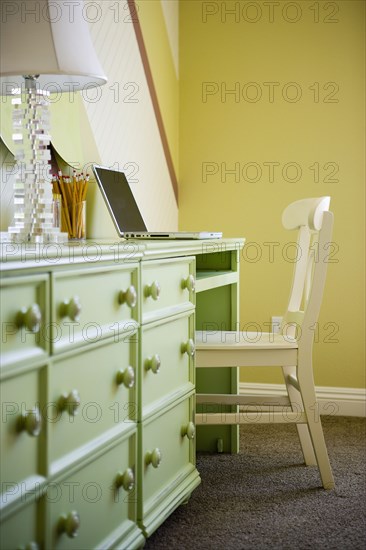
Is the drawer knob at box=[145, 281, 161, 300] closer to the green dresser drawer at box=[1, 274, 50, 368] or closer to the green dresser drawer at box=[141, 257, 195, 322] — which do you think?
the green dresser drawer at box=[141, 257, 195, 322]

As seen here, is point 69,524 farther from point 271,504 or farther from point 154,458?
point 271,504

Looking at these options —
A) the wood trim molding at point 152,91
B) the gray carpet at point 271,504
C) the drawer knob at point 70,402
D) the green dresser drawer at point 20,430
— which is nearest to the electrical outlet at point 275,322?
the gray carpet at point 271,504

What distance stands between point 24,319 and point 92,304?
10.4 inches

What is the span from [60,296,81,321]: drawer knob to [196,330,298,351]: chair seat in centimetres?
91

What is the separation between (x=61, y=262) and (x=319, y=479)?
4.58 ft

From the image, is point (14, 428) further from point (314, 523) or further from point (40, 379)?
point (314, 523)

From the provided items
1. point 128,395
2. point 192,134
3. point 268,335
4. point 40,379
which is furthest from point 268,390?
point 40,379

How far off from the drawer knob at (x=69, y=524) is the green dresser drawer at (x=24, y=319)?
323mm

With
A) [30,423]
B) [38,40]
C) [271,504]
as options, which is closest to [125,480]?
[30,423]

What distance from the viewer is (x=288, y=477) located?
2482 millimetres

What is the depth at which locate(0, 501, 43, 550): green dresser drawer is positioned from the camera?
1.27m

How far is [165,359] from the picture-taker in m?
1.96

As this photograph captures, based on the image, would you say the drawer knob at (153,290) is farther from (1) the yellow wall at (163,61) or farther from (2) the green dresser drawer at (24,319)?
(1) the yellow wall at (163,61)

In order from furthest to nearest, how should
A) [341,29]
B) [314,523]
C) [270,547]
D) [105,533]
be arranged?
[341,29], [314,523], [270,547], [105,533]
